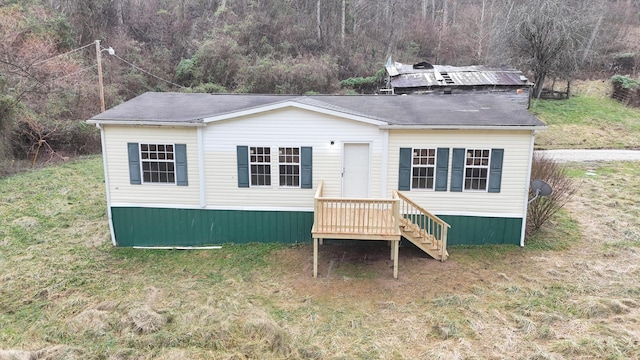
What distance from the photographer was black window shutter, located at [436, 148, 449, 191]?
425 inches

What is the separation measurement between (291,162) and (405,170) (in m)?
3.00

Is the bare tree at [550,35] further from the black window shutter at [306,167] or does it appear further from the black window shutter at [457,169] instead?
the black window shutter at [306,167]

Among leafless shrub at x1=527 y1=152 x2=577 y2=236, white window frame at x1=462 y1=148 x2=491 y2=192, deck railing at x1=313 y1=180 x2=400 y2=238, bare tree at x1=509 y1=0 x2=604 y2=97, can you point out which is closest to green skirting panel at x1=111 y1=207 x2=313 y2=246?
deck railing at x1=313 y1=180 x2=400 y2=238

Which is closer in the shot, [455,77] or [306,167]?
[306,167]

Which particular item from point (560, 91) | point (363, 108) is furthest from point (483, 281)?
point (560, 91)

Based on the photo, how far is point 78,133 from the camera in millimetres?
22219

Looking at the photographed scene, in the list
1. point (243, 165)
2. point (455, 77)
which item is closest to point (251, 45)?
point (455, 77)

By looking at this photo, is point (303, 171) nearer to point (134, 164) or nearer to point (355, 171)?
point (355, 171)

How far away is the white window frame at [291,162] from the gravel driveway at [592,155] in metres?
15.2

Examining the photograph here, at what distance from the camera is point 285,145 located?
11047 mm

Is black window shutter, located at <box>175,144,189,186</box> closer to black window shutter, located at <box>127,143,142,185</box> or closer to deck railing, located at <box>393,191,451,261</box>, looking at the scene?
black window shutter, located at <box>127,143,142,185</box>

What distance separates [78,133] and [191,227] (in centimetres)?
1454

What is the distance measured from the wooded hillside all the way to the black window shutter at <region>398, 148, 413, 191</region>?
54.6ft

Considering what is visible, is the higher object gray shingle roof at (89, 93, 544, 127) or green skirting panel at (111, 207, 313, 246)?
gray shingle roof at (89, 93, 544, 127)
